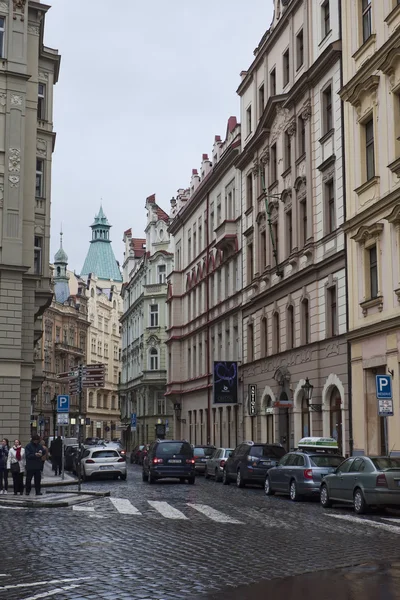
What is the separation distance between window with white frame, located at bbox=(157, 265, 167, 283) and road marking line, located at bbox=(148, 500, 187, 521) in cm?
5985

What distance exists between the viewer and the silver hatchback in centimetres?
2378

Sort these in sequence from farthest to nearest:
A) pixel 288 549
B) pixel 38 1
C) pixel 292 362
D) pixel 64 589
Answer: pixel 38 1
pixel 292 362
pixel 288 549
pixel 64 589

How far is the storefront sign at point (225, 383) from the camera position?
4775 centimetres

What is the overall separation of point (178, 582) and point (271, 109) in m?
33.7

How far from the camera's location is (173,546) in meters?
14.0

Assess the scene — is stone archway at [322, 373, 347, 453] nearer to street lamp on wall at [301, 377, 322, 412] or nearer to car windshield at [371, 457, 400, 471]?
street lamp on wall at [301, 377, 322, 412]

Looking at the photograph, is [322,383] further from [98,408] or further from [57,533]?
[98,408]

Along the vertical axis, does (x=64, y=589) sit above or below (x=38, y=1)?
below

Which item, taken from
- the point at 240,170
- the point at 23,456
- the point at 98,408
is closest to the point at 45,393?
the point at 98,408

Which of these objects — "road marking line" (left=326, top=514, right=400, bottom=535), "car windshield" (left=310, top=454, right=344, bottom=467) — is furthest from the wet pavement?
"car windshield" (left=310, top=454, right=344, bottom=467)

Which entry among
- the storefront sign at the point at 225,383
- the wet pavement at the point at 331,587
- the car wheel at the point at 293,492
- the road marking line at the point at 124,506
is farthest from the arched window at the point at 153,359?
the wet pavement at the point at 331,587

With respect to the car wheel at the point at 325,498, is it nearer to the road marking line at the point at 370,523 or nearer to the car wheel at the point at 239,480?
the road marking line at the point at 370,523

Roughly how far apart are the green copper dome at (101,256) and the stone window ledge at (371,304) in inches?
5386

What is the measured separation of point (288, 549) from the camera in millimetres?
13375
